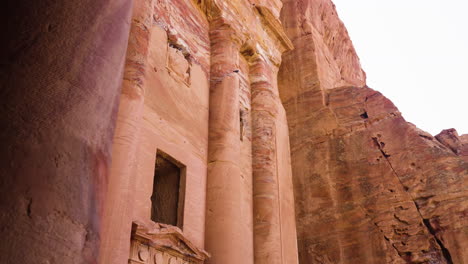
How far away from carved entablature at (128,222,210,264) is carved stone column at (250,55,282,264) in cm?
171

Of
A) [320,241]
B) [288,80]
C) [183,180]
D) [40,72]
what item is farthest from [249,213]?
[288,80]

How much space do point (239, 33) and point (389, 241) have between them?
5604 mm

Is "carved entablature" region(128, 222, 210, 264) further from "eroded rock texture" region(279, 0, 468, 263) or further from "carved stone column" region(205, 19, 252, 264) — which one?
"eroded rock texture" region(279, 0, 468, 263)

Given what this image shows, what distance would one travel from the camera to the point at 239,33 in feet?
31.2

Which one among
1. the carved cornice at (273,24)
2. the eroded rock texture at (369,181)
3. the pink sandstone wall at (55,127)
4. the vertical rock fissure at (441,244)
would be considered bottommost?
the pink sandstone wall at (55,127)

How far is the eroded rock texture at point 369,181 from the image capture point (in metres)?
9.77

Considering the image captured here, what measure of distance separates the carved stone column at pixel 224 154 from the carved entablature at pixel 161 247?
1.88 feet

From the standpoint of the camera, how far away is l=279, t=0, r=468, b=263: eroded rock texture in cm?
977

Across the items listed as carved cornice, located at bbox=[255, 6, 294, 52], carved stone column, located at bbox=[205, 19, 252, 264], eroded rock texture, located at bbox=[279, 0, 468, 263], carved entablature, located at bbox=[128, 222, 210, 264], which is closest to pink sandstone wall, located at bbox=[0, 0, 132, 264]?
carved entablature, located at bbox=[128, 222, 210, 264]

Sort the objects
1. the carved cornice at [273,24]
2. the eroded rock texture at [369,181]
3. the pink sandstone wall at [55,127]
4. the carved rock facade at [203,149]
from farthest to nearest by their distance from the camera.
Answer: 1. the carved cornice at [273,24]
2. the eroded rock texture at [369,181]
3. the carved rock facade at [203,149]
4. the pink sandstone wall at [55,127]

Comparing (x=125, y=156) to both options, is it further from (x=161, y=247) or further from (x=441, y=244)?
(x=441, y=244)

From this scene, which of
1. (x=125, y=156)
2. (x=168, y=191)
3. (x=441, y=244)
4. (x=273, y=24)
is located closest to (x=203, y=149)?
(x=168, y=191)

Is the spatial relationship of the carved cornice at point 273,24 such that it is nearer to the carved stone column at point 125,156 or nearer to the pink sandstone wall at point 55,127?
→ the carved stone column at point 125,156

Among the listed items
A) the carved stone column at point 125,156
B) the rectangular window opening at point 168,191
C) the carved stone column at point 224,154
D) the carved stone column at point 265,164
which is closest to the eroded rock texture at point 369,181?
the carved stone column at point 265,164
